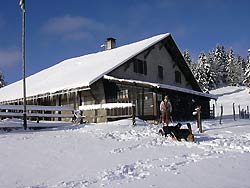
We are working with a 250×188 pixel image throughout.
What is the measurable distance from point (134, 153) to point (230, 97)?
6276cm

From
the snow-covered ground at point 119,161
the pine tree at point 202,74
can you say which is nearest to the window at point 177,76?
the snow-covered ground at point 119,161

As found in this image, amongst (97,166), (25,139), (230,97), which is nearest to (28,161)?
(97,166)

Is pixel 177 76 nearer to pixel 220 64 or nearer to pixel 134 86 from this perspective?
pixel 134 86

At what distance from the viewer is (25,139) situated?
12.4m

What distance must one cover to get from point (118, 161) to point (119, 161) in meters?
0.03

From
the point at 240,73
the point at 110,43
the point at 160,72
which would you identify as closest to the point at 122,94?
the point at 160,72

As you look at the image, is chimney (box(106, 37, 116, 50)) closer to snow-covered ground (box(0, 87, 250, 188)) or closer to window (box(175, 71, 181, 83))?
window (box(175, 71, 181, 83))

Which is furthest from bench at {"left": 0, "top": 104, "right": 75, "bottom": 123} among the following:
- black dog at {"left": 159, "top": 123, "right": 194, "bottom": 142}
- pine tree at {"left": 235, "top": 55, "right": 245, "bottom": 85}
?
pine tree at {"left": 235, "top": 55, "right": 245, "bottom": 85}

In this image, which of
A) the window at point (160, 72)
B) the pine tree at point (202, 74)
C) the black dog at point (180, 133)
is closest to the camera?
the black dog at point (180, 133)

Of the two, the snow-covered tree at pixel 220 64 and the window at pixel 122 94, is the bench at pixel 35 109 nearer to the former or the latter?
the window at pixel 122 94

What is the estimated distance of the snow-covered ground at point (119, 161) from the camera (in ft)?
22.6

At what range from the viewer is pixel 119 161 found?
29.1ft

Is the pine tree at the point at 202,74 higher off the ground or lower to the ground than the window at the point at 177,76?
higher

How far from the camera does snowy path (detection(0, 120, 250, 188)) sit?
273 inches
